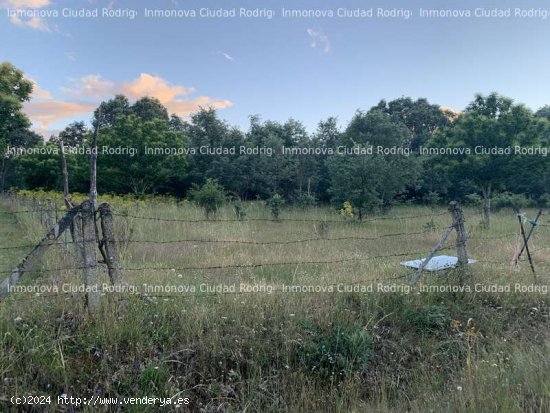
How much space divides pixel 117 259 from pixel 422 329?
131 inches

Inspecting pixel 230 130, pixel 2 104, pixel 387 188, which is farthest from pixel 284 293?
pixel 2 104

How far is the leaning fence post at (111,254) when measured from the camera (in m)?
3.72

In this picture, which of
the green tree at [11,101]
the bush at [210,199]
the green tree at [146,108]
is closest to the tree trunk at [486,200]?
the bush at [210,199]

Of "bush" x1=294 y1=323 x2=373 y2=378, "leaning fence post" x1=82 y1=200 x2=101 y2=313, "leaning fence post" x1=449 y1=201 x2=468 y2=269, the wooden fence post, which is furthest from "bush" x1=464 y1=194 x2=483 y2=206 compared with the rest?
the wooden fence post

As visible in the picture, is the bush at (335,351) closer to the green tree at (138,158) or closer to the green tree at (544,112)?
the green tree at (138,158)

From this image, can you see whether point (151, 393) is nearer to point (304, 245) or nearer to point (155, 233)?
point (304, 245)

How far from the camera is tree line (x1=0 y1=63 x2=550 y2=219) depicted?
15148 mm

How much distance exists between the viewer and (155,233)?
1025cm

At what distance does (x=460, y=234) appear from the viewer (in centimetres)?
505

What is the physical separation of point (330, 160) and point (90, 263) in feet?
60.5

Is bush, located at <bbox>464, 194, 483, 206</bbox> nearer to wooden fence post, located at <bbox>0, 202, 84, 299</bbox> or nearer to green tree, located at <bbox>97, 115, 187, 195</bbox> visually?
wooden fence post, located at <bbox>0, 202, 84, 299</bbox>

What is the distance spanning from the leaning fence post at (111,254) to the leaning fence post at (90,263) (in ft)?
0.35

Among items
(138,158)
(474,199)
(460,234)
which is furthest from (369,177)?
(138,158)

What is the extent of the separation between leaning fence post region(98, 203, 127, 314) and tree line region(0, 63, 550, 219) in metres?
13.4
